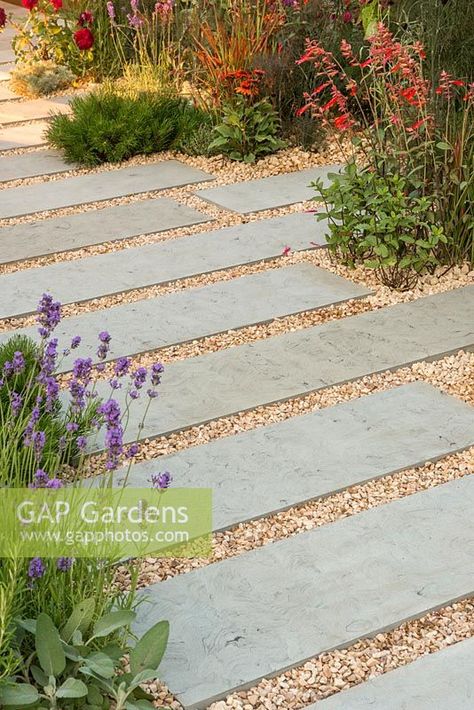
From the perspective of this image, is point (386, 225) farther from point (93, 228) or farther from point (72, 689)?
point (72, 689)

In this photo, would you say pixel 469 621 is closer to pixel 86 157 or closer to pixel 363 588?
pixel 363 588

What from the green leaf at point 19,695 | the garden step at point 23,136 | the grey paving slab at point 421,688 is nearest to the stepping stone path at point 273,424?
the grey paving slab at point 421,688

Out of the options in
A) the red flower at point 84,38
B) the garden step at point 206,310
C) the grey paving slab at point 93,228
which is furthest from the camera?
the red flower at point 84,38

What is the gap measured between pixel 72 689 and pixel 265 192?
147 inches

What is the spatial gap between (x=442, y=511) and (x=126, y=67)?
462 cm

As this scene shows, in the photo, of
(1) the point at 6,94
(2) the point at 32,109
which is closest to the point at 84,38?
(2) the point at 32,109

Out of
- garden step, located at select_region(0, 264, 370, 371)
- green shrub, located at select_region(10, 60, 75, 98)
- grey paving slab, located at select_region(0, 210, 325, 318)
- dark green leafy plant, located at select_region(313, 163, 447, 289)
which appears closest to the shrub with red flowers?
dark green leafy plant, located at select_region(313, 163, 447, 289)

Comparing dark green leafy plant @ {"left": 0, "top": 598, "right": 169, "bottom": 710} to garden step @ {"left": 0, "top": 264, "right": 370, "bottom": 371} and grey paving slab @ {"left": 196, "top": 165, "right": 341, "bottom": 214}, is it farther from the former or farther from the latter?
grey paving slab @ {"left": 196, "top": 165, "right": 341, "bottom": 214}

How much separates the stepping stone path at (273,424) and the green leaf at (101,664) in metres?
0.26

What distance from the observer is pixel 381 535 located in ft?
9.23

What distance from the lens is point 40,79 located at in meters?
7.32

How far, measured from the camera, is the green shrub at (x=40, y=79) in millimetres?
7340

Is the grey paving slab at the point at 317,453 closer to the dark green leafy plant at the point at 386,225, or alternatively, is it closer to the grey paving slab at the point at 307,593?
the grey paving slab at the point at 307,593

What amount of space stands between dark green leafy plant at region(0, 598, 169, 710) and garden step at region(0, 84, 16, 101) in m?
5.75
